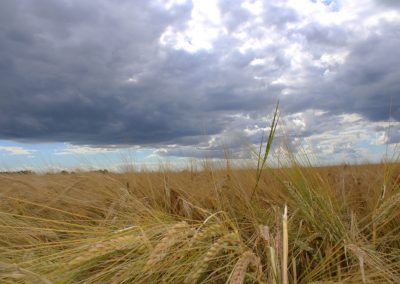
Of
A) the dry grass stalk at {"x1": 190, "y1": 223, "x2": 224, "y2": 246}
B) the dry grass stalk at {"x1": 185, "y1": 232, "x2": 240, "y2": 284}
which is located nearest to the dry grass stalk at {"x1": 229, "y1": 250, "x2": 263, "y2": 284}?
the dry grass stalk at {"x1": 185, "y1": 232, "x2": 240, "y2": 284}

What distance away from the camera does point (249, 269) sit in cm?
166

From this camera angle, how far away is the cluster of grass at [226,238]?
1.51m

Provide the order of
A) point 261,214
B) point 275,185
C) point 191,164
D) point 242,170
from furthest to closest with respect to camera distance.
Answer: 1. point 191,164
2. point 242,170
3. point 275,185
4. point 261,214

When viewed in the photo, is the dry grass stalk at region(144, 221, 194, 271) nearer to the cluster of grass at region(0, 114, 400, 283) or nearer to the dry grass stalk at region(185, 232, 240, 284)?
the cluster of grass at region(0, 114, 400, 283)

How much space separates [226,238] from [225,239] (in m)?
0.03

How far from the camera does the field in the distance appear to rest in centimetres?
151

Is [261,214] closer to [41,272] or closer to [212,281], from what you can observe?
[212,281]

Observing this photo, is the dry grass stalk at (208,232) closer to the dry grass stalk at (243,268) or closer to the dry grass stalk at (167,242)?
the dry grass stalk at (167,242)

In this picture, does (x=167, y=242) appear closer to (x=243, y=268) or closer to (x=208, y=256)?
(x=208, y=256)

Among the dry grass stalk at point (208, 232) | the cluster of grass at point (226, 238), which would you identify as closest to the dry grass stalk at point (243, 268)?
the cluster of grass at point (226, 238)

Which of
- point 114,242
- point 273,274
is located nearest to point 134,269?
point 114,242

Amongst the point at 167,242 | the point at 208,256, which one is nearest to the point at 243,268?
the point at 208,256

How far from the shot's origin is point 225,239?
155cm

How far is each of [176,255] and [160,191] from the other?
1664 millimetres
